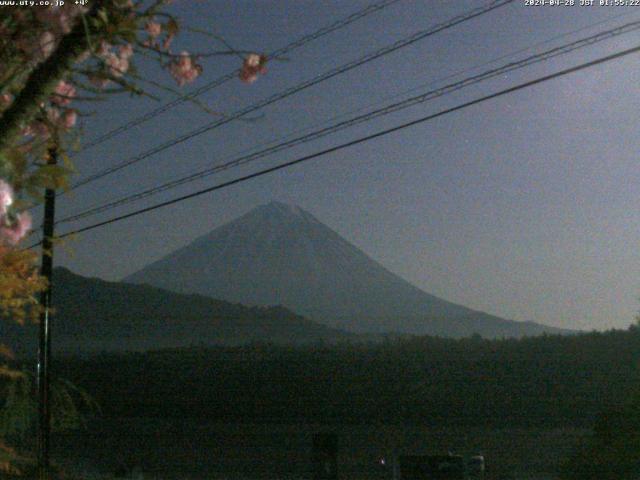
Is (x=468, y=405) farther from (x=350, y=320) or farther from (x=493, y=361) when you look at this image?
(x=350, y=320)

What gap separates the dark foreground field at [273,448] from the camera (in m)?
26.2

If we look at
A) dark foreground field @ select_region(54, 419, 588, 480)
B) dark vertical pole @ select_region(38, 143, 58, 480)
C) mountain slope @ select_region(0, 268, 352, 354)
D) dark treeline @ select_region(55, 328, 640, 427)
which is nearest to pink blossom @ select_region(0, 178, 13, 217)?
dark vertical pole @ select_region(38, 143, 58, 480)

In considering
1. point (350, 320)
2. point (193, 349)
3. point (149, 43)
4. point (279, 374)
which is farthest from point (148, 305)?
point (149, 43)

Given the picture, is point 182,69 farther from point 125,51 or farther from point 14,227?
point 14,227

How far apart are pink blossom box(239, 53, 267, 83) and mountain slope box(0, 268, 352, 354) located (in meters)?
63.2

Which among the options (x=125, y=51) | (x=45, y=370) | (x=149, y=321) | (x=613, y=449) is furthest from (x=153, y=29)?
(x=149, y=321)

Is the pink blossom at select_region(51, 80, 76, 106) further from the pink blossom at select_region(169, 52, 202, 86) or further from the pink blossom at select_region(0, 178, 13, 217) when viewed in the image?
the pink blossom at select_region(0, 178, 13, 217)

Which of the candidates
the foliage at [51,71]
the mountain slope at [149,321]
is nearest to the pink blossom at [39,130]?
the foliage at [51,71]

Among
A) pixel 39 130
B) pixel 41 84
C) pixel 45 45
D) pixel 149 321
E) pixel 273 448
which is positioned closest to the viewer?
pixel 41 84

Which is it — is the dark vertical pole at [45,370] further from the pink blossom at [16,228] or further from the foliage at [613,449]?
the pink blossom at [16,228]

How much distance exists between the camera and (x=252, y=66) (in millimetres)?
6008

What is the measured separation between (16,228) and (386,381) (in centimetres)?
4237

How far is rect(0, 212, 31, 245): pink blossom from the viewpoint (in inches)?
173

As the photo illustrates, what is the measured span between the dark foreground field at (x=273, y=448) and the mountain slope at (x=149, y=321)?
31567 millimetres
